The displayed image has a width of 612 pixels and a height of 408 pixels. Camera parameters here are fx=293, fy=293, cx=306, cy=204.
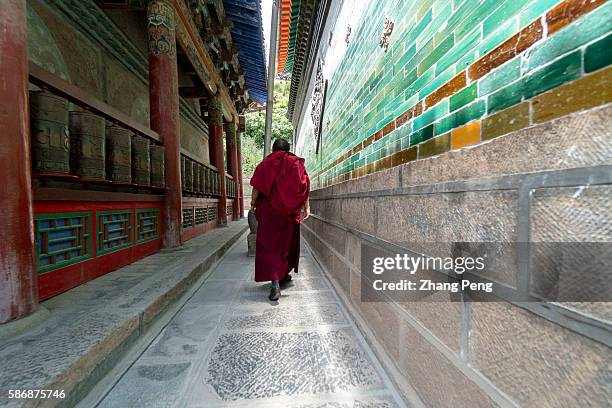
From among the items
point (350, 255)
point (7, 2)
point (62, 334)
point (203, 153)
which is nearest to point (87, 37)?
point (7, 2)

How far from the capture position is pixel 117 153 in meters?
2.99

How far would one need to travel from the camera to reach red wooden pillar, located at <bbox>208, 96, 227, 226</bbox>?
7.46 m

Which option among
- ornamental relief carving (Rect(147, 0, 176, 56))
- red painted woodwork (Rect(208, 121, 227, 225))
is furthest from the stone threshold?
red painted woodwork (Rect(208, 121, 227, 225))

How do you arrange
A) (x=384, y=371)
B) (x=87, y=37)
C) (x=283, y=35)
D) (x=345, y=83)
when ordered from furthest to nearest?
(x=283, y=35) < (x=87, y=37) < (x=345, y=83) < (x=384, y=371)

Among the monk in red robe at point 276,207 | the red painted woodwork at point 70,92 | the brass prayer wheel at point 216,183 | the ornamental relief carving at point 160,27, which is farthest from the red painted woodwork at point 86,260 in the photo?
the brass prayer wheel at point 216,183

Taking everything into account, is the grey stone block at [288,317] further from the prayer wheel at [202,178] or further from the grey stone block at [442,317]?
the prayer wheel at [202,178]

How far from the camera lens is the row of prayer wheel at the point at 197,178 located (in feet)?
16.5

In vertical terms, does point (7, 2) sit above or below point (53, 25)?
below

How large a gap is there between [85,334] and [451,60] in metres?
2.22

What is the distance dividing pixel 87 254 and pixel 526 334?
123 inches

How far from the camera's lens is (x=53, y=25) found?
342 centimetres

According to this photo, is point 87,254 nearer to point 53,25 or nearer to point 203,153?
point 53,25

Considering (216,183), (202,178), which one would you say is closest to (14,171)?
(202,178)

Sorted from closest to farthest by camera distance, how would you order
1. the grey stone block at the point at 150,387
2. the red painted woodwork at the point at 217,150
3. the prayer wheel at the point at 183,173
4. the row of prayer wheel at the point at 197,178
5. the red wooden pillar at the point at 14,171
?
1. the grey stone block at the point at 150,387
2. the red wooden pillar at the point at 14,171
3. the prayer wheel at the point at 183,173
4. the row of prayer wheel at the point at 197,178
5. the red painted woodwork at the point at 217,150
